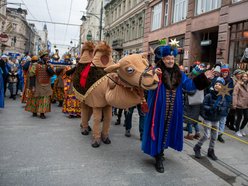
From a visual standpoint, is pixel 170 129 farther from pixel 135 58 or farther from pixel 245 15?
pixel 245 15

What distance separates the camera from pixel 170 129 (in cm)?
409

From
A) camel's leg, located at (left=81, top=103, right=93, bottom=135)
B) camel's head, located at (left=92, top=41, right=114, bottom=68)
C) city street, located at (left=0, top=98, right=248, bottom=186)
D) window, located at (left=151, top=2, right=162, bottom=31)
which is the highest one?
window, located at (left=151, top=2, right=162, bottom=31)

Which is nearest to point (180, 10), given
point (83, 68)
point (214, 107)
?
point (83, 68)

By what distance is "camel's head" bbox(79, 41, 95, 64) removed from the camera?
5.63 m

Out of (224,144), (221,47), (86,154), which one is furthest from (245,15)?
(86,154)

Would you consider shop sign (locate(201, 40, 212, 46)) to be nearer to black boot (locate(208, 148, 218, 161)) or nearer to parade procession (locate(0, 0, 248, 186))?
parade procession (locate(0, 0, 248, 186))

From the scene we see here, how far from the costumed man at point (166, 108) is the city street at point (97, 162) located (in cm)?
38

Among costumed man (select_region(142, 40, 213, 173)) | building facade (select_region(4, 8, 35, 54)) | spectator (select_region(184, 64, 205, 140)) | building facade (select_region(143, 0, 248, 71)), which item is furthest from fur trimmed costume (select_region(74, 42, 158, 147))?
building facade (select_region(4, 8, 35, 54))

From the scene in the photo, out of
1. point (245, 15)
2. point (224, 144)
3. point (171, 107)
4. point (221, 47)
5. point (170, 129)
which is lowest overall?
point (224, 144)

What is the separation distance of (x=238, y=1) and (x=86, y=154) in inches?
404

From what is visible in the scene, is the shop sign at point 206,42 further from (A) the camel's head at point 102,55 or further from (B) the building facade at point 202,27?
(A) the camel's head at point 102,55

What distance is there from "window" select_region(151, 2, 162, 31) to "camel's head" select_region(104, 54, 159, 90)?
55.0ft

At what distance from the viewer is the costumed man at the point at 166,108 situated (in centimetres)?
391

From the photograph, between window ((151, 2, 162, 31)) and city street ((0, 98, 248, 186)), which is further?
window ((151, 2, 162, 31))
